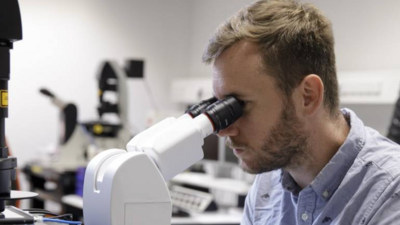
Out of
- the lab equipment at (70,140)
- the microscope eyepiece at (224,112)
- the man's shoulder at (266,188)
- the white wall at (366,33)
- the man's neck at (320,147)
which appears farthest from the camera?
the lab equipment at (70,140)

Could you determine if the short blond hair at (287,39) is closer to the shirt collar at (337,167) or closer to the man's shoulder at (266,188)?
the shirt collar at (337,167)

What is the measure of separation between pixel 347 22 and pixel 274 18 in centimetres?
305

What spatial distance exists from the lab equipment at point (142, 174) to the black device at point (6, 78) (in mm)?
115

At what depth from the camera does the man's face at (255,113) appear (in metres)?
1.12

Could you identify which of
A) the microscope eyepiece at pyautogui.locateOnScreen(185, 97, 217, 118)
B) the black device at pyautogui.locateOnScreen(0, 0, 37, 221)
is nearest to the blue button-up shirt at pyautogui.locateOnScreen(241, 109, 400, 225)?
the microscope eyepiece at pyautogui.locateOnScreen(185, 97, 217, 118)

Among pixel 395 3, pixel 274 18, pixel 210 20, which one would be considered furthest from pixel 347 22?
pixel 274 18

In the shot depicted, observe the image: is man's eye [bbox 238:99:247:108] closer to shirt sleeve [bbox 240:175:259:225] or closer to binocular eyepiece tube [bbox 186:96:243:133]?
binocular eyepiece tube [bbox 186:96:243:133]

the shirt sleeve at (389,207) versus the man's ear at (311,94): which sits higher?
the man's ear at (311,94)

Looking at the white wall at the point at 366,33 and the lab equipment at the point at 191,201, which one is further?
the white wall at the point at 366,33

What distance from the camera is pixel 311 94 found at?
116 centimetres

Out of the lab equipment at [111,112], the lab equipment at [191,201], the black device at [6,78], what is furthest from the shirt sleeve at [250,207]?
the lab equipment at [111,112]

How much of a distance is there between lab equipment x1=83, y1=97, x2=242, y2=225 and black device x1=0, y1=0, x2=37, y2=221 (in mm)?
115

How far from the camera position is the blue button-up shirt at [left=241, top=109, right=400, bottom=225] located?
106 centimetres

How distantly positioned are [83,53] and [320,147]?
436 cm
